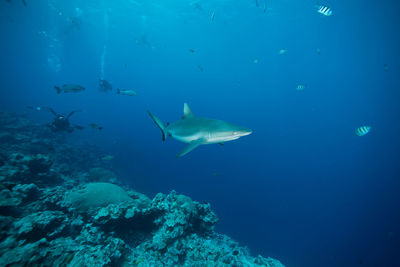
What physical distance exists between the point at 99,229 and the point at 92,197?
177 cm

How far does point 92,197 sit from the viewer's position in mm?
5938

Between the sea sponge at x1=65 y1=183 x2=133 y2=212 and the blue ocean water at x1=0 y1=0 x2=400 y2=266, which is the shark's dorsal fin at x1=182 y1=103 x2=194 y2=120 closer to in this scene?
the sea sponge at x1=65 y1=183 x2=133 y2=212

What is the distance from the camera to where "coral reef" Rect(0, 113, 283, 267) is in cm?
333

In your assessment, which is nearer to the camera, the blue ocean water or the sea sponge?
the sea sponge

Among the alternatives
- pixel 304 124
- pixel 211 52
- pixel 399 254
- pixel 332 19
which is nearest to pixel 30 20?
pixel 211 52

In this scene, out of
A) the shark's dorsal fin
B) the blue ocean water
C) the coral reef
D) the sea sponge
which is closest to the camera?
the coral reef

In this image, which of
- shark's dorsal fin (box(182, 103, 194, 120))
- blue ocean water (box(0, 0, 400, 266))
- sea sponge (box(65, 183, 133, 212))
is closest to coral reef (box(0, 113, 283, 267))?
sea sponge (box(65, 183, 133, 212))

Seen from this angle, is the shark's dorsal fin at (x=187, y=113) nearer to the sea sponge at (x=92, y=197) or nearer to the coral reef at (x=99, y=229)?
the coral reef at (x=99, y=229)

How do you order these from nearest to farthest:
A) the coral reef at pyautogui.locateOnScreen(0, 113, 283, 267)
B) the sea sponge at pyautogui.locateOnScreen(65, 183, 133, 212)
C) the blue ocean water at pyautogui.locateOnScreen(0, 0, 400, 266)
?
the coral reef at pyautogui.locateOnScreen(0, 113, 283, 267), the sea sponge at pyautogui.locateOnScreen(65, 183, 133, 212), the blue ocean water at pyautogui.locateOnScreen(0, 0, 400, 266)

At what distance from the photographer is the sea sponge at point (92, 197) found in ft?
18.7

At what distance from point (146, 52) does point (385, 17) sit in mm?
83245

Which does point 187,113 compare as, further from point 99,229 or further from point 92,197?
point 92,197

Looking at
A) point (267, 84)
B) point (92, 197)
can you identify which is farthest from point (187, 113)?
point (267, 84)

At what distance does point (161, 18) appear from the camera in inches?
1799
